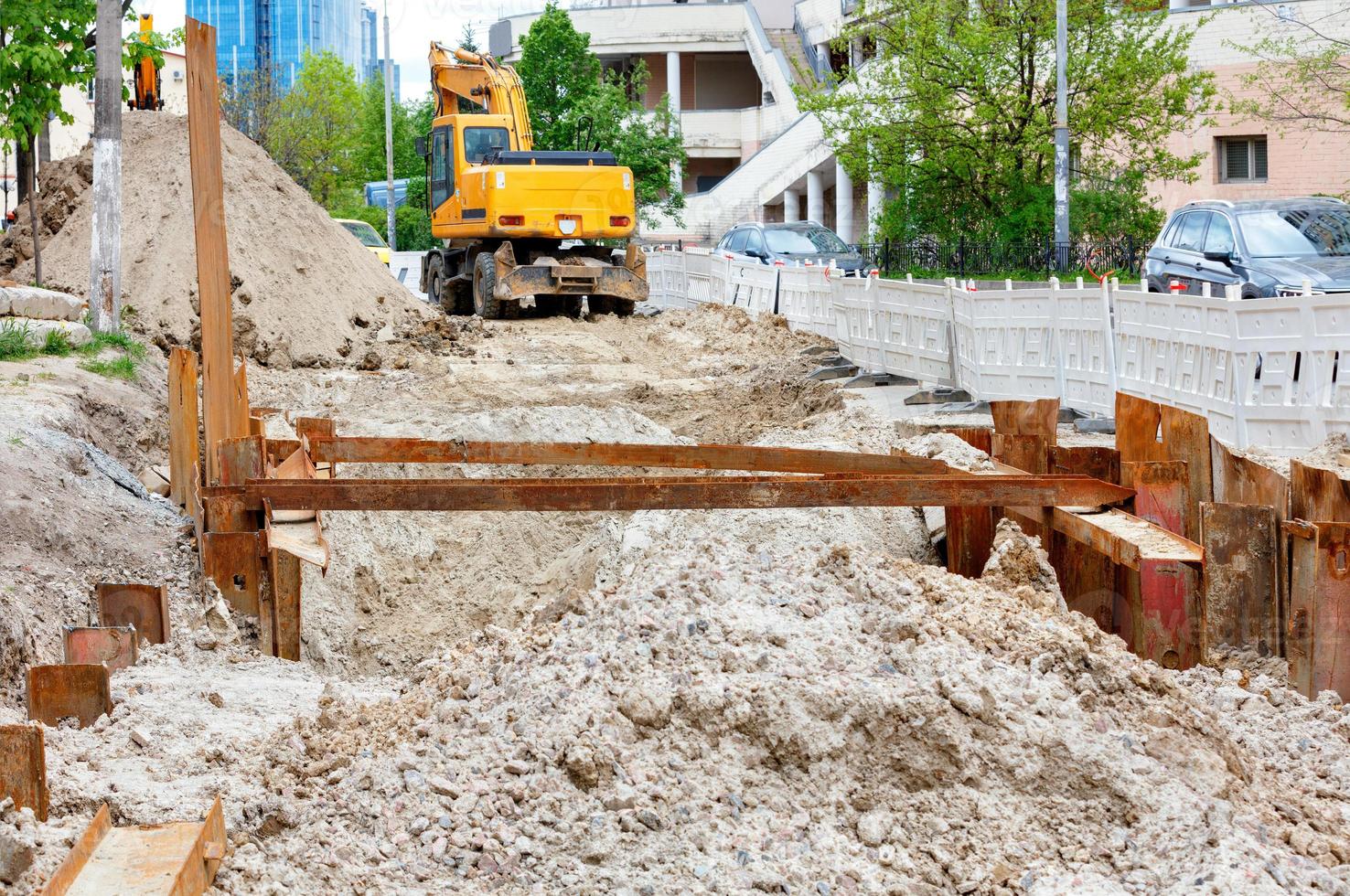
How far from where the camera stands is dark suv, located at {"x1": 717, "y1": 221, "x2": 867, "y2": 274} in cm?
2436

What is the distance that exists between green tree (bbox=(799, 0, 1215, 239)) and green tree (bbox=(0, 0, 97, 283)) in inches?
699

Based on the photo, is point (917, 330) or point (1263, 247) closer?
point (1263, 247)

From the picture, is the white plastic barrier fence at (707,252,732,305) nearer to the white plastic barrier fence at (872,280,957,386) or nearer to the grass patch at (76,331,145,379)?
the white plastic barrier fence at (872,280,957,386)

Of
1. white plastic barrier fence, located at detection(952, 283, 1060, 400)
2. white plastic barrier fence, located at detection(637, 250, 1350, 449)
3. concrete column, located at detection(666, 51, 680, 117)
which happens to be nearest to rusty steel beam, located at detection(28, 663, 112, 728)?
white plastic barrier fence, located at detection(637, 250, 1350, 449)

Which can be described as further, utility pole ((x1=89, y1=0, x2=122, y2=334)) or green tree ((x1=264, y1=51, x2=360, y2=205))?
green tree ((x1=264, y1=51, x2=360, y2=205))

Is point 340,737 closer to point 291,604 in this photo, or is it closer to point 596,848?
point 596,848

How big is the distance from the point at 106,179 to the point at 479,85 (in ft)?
36.8

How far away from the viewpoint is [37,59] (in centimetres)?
1512

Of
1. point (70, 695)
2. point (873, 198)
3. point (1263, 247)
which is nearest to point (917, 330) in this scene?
point (1263, 247)

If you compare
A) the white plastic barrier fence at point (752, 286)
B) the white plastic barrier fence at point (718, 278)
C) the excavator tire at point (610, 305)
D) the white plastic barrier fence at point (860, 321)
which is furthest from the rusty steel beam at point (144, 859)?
the excavator tire at point (610, 305)

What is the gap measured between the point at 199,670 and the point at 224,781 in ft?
5.09

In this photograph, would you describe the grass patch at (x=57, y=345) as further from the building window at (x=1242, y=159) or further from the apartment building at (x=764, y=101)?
the building window at (x=1242, y=159)

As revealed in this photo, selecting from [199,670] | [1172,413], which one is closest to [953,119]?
[1172,413]

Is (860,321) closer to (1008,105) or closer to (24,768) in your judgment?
(24,768)
